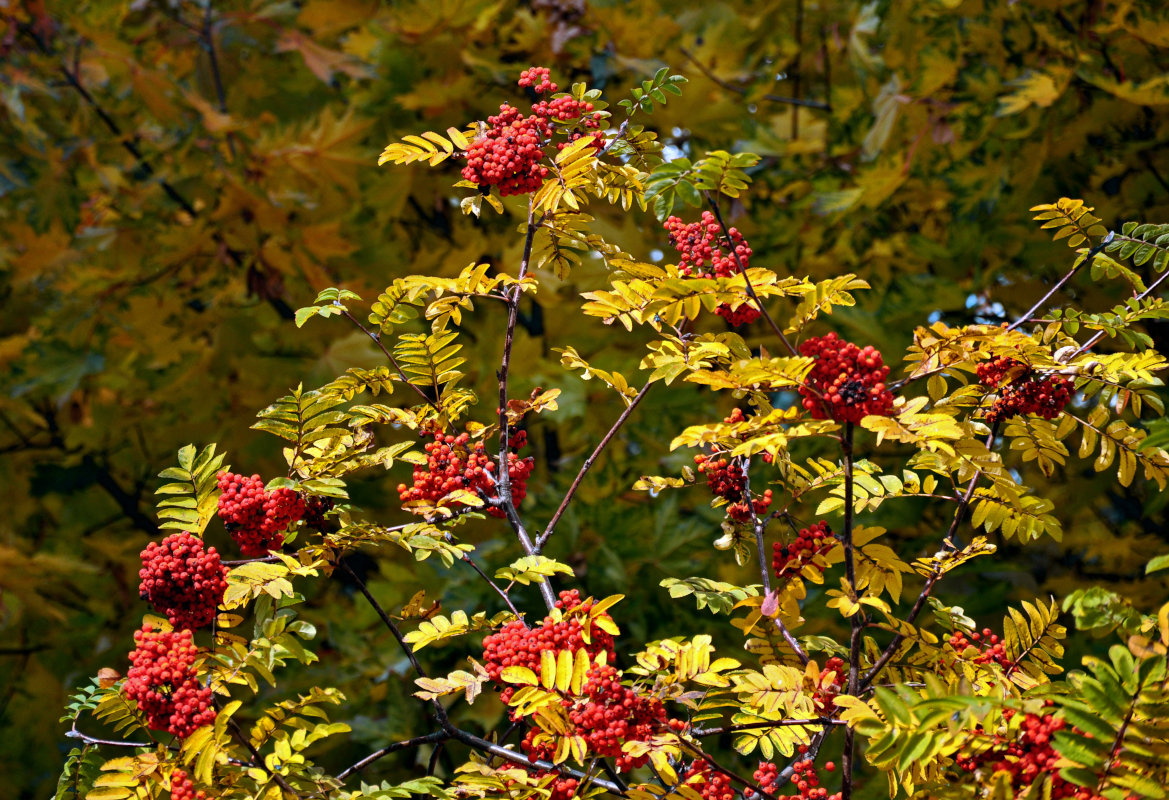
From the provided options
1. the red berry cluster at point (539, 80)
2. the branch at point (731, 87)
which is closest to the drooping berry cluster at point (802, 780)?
the red berry cluster at point (539, 80)

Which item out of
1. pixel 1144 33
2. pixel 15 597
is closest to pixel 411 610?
pixel 15 597

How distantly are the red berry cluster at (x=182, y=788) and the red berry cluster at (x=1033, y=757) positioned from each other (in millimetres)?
1153

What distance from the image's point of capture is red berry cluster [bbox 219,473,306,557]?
5.31 feet

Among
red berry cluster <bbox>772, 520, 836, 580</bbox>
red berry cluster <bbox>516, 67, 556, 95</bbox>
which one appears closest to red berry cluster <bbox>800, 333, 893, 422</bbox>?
red berry cluster <bbox>772, 520, 836, 580</bbox>

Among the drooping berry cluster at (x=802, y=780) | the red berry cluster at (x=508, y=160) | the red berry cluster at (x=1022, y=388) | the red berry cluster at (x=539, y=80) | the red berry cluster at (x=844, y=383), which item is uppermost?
the red berry cluster at (x=539, y=80)

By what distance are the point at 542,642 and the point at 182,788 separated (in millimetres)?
589

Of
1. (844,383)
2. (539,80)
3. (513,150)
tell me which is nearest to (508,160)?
(513,150)

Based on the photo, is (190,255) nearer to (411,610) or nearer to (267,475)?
(267,475)

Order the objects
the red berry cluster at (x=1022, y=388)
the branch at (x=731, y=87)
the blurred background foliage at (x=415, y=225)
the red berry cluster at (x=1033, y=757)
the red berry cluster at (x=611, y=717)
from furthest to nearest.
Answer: the branch at (x=731, y=87), the blurred background foliage at (x=415, y=225), the red berry cluster at (x=1022, y=388), the red berry cluster at (x=611, y=717), the red berry cluster at (x=1033, y=757)

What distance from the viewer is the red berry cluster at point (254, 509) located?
1.62 meters

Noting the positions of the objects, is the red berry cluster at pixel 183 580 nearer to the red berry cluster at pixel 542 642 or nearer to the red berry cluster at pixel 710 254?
the red berry cluster at pixel 542 642

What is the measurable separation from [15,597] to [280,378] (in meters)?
1.42

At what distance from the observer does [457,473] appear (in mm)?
1744

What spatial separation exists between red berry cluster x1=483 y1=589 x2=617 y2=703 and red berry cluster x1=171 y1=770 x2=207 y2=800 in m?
0.48
